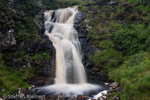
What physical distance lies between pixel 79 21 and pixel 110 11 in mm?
5146

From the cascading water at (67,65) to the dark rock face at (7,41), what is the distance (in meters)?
4.54

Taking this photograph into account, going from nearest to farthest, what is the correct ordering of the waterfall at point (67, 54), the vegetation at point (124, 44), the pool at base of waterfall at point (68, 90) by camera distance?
the vegetation at point (124, 44) → the pool at base of waterfall at point (68, 90) → the waterfall at point (67, 54)

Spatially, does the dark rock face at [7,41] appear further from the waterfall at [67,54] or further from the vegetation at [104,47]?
the waterfall at [67,54]

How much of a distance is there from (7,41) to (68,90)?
279 inches

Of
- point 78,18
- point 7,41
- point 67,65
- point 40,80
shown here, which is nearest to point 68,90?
point 40,80

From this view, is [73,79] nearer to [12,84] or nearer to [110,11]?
[12,84]

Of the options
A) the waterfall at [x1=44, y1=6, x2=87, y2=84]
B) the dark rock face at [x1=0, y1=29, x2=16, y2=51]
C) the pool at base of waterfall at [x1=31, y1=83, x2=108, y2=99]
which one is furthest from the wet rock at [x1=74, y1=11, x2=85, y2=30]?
the pool at base of waterfall at [x1=31, y1=83, x2=108, y2=99]

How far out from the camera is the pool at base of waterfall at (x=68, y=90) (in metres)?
10.6

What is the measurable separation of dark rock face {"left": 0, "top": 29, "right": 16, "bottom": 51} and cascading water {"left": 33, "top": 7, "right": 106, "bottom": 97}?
4.54 m

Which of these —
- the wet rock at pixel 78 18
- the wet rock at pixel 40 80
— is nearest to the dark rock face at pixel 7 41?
the wet rock at pixel 40 80

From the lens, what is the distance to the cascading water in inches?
458

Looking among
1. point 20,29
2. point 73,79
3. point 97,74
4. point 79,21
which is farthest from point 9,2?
point 97,74

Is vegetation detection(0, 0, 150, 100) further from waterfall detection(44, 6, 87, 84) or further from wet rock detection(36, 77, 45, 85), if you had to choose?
waterfall detection(44, 6, 87, 84)

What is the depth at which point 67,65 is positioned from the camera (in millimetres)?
14789
